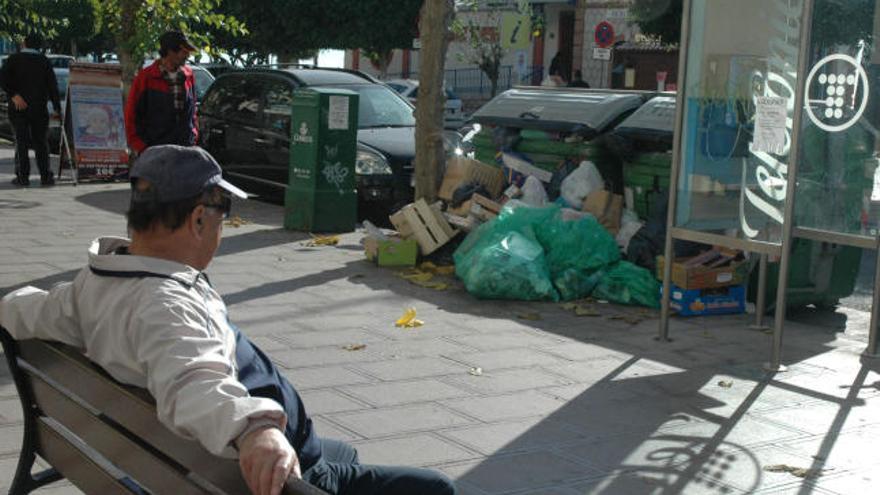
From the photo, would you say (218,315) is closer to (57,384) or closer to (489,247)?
(57,384)

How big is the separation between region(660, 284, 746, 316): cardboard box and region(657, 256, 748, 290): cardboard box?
5 centimetres

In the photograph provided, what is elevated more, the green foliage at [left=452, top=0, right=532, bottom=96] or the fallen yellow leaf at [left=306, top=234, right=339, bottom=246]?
the green foliage at [left=452, top=0, right=532, bottom=96]

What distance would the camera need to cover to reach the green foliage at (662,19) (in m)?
34.1

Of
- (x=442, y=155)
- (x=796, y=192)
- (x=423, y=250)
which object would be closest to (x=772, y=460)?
(x=796, y=192)

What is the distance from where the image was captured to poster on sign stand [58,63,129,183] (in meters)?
15.0

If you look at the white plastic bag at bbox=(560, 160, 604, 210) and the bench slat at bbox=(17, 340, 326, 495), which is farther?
the white plastic bag at bbox=(560, 160, 604, 210)

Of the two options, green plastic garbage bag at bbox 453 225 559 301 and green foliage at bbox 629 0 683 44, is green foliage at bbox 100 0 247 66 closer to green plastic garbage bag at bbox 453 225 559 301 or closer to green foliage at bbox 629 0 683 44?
green plastic garbage bag at bbox 453 225 559 301

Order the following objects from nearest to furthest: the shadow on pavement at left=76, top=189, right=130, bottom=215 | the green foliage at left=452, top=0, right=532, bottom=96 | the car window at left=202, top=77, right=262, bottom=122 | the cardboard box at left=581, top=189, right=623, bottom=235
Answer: the cardboard box at left=581, top=189, right=623, bottom=235 < the shadow on pavement at left=76, top=189, right=130, bottom=215 < the car window at left=202, top=77, right=262, bottom=122 < the green foliage at left=452, top=0, right=532, bottom=96

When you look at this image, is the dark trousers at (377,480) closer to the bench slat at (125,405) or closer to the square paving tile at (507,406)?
the bench slat at (125,405)

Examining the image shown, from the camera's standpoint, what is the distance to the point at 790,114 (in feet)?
23.3

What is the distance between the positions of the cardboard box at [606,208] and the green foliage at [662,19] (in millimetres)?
25299

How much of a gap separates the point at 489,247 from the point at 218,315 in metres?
5.92

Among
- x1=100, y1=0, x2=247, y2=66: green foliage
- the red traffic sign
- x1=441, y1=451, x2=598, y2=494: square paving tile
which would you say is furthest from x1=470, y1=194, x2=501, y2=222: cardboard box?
the red traffic sign

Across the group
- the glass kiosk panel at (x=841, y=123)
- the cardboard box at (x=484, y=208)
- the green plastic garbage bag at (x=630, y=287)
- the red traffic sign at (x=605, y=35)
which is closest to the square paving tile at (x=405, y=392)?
the glass kiosk panel at (x=841, y=123)
